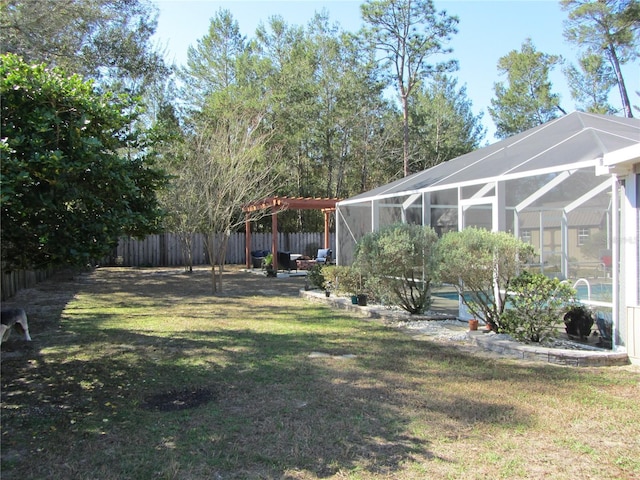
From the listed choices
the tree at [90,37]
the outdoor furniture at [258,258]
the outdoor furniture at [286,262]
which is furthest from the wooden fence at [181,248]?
the tree at [90,37]

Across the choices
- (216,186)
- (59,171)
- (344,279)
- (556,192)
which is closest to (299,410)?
(59,171)

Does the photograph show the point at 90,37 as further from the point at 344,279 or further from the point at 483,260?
the point at 483,260

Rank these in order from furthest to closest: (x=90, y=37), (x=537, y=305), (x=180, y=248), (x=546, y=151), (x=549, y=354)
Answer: (x=180, y=248), (x=90, y=37), (x=546, y=151), (x=537, y=305), (x=549, y=354)

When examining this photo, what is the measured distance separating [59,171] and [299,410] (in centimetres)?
281

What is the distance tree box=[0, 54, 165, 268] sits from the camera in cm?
377

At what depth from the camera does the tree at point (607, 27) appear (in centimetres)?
1714

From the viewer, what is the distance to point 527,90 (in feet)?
86.4

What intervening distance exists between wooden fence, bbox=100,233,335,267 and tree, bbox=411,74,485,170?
8530 millimetres

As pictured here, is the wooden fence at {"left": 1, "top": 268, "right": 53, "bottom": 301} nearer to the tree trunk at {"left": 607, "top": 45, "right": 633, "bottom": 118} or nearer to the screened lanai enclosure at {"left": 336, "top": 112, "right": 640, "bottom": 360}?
the screened lanai enclosure at {"left": 336, "top": 112, "right": 640, "bottom": 360}

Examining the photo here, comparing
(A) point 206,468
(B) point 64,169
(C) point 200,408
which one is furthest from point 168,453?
(B) point 64,169

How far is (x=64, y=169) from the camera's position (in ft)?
12.7

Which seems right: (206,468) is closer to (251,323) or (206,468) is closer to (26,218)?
(26,218)

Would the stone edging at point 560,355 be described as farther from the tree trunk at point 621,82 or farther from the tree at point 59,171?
the tree trunk at point 621,82

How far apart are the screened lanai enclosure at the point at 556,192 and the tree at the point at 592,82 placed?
55.9 feet
